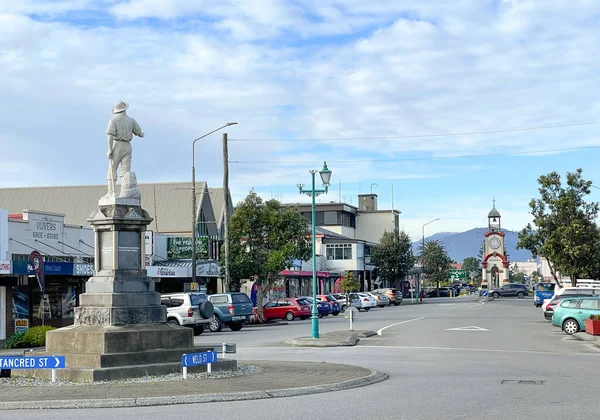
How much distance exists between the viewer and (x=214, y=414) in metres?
12.0

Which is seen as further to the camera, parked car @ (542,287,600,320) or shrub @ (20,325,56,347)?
parked car @ (542,287,600,320)

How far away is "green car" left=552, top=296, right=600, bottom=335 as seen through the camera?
31.3m

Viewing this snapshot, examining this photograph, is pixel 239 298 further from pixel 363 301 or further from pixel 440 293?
pixel 440 293

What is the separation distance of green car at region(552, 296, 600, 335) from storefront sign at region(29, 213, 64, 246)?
2209 centimetres

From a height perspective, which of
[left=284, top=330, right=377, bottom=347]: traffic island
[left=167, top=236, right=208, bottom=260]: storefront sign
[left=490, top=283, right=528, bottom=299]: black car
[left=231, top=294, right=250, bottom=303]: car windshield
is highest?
[left=167, top=236, right=208, bottom=260]: storefront sign

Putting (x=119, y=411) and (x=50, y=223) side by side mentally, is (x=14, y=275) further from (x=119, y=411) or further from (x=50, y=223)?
(x=119, y=411)

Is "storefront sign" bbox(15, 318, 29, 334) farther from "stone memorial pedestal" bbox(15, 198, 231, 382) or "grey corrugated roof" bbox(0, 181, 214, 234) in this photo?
"grey corrugated roof" bbox(0, 181, 214, 234)

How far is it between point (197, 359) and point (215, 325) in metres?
22.1

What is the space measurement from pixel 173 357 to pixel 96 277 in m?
2.28

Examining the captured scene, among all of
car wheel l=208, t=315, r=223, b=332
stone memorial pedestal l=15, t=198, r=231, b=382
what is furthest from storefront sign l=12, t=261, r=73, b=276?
stone memorial pedestal l=15, t=198, r=231, b=382

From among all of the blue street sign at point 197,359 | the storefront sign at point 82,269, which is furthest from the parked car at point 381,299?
the blue street sign at point 197,359

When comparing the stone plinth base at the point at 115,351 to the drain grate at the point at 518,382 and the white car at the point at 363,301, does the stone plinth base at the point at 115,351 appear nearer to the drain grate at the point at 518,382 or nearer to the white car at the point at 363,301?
the drain grate at the point at 518,382

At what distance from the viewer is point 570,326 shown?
31844 mm

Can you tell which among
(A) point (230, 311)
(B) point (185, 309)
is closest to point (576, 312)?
(A) point (230, 311)
